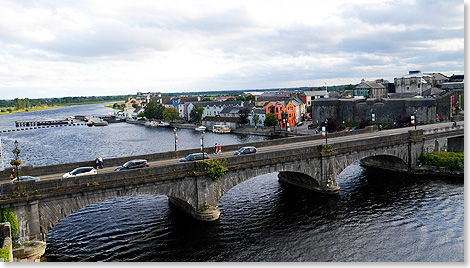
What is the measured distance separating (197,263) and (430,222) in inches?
1057

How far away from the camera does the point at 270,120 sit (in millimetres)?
128500

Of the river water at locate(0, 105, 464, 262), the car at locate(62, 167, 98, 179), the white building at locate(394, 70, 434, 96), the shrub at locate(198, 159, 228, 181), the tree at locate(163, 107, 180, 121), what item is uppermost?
the white building at locate(394, 70, 434, 96)

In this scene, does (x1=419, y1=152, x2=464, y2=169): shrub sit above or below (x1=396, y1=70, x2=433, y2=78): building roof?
below

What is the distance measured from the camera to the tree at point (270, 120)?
128m

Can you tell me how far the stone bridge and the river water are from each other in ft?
9.09

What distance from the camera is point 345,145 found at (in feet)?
163

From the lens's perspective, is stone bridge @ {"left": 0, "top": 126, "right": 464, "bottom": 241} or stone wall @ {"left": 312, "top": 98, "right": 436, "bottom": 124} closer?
stone bridge @ {"left": 0, "top": 126, "right": 464, "bottom": 241}

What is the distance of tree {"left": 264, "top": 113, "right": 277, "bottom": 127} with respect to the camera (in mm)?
127838

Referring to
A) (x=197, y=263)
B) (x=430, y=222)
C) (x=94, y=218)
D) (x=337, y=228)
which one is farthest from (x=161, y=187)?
(x=430, y=222)

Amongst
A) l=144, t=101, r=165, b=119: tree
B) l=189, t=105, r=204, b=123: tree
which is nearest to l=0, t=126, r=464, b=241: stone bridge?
l=189, t=105, r=204, b=123: tree

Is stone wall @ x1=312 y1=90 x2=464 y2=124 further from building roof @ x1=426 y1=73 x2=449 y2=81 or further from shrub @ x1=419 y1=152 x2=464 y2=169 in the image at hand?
shrub @ x1=419 y1=152 x2=464 y2=169

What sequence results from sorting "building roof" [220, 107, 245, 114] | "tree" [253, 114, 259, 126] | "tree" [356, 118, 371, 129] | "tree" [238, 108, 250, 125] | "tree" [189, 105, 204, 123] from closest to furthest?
"tree" [356, 118, 371, 129] → "tree" [253, 114, 259, 126] → "tree" [238, 108, 250, 125] → "building roof" [220, 107, 245, 114] → "tree" [189, 105, 204, 123]

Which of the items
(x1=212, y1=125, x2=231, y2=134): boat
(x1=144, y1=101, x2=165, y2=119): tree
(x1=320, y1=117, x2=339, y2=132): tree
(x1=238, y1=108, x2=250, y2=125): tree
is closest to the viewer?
(x1=320, y1=117, x2=339, y2=132): tree

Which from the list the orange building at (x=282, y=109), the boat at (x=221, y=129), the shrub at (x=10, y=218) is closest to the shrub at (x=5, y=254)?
the shrub at (x=10, y=218)
